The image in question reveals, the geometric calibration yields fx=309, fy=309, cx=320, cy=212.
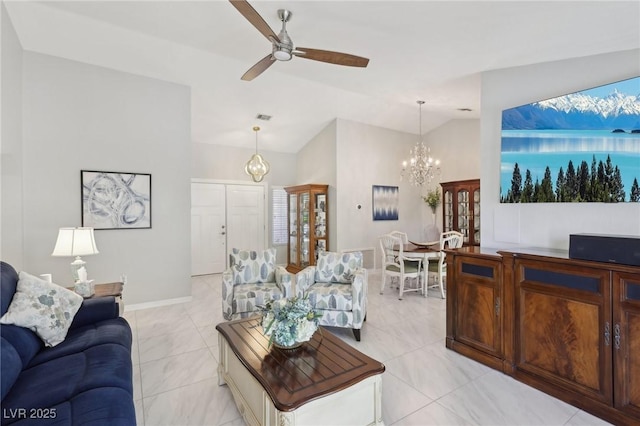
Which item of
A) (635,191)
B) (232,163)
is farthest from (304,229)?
(635,191)

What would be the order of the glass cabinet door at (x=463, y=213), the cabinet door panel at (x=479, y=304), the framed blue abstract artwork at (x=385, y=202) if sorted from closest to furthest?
the cabinet door panel at (x=479, y=304) → the glass cabinet door at (x=463, y=213) → the framed blue abstract artwork at (x=385, y=202)

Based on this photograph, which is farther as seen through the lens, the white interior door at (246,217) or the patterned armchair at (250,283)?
the white interior door at (246,217)

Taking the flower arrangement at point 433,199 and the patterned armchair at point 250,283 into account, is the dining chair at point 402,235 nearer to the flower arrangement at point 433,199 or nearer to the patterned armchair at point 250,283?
the flower arrangement at point 433,199

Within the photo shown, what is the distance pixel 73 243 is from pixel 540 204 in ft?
14.3

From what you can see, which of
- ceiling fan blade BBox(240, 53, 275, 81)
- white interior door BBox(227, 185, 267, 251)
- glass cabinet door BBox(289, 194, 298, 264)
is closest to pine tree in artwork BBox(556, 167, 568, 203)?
ceiling fan blade BBox(240, 53, 275, 81)

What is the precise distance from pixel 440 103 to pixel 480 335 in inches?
150

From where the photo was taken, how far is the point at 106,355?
1.88 m

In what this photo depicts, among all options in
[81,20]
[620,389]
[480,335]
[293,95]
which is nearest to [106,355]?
[480,335]

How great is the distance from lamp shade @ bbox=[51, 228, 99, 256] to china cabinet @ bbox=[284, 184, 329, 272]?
3.81 meters

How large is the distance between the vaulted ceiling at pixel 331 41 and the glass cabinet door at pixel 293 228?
2109mm

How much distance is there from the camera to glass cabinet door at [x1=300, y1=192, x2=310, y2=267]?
21.0 ft

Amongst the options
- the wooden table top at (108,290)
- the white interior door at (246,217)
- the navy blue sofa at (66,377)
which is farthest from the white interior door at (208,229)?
the navy blue sofa at (66,377)

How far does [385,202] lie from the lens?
21.3 ft

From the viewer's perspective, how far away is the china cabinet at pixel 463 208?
587cm
